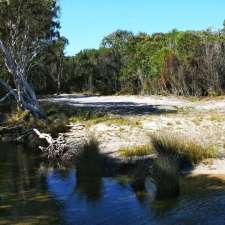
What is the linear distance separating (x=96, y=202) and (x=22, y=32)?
27012mm

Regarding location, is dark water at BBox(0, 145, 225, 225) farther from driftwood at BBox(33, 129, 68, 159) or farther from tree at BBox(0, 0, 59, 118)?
tree at BBox(0, 0, 59, 118)

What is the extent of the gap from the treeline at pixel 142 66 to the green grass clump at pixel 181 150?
26.4 m

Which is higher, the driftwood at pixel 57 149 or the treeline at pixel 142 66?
the treeline at pixel 142 66

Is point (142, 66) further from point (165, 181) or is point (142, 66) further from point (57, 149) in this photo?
point (165, 181)

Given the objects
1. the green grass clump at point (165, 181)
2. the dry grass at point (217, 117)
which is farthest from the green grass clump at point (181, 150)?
the dry grass at point (217, 117)

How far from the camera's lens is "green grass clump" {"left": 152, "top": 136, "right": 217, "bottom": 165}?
59.8 ft

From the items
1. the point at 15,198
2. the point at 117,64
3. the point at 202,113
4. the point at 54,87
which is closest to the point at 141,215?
the point at 15,198

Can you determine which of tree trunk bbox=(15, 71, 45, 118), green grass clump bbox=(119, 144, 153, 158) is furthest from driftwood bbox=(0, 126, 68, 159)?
tree trunk bbox=(15, 71, 45, 118)

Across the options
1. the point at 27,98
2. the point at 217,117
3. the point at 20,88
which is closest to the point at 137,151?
the point at 217,117

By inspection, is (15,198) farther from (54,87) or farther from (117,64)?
(54,87)

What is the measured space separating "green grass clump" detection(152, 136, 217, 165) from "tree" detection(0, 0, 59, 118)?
17590mm

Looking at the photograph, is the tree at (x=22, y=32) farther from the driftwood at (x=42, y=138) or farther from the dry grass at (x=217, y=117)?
the dry grass at (x=217, y=117)

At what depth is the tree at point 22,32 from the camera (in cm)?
3612

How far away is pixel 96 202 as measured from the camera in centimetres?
1521
